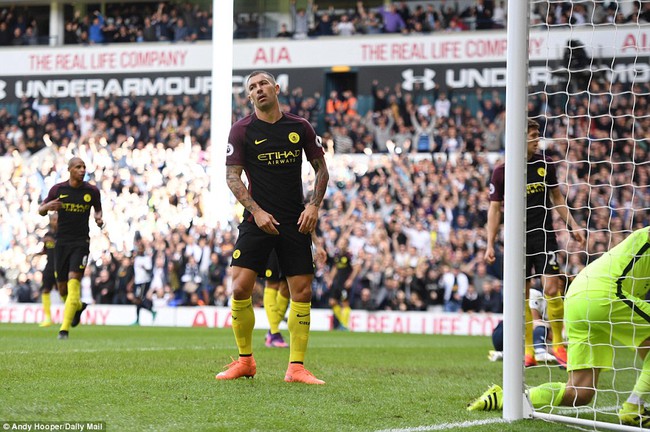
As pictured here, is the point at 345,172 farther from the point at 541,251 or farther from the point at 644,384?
the point at 644,384

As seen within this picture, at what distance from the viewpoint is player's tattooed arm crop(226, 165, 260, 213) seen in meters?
7.24

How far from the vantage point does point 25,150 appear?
28156 mm

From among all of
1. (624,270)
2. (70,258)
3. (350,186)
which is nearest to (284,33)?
(350,186)

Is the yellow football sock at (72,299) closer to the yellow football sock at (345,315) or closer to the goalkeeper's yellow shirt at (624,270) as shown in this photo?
the goalkeeper's yellow shirt at (624,270)

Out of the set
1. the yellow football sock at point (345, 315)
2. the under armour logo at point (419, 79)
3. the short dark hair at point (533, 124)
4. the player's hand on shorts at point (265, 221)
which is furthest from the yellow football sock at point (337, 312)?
the player's hand on shorts at point (265, 221)

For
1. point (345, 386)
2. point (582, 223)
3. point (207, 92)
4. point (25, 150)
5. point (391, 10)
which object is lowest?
point (345, 386)

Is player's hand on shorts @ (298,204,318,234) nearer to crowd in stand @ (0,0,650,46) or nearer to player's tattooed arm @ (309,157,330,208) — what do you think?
player's tattooed arm @ (309,157,330,208)

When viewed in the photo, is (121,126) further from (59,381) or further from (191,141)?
(59,381)

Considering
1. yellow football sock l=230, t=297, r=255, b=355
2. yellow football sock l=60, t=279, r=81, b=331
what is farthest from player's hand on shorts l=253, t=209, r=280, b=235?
yellow football sock l=60, t=279, r=81, b=331

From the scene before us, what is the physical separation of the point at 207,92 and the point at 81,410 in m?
24.4

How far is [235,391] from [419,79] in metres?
21.6

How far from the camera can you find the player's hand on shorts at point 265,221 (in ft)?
23.5

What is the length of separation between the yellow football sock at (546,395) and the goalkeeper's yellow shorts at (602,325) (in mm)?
151

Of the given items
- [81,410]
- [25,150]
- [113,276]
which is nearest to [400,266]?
[113,276]
